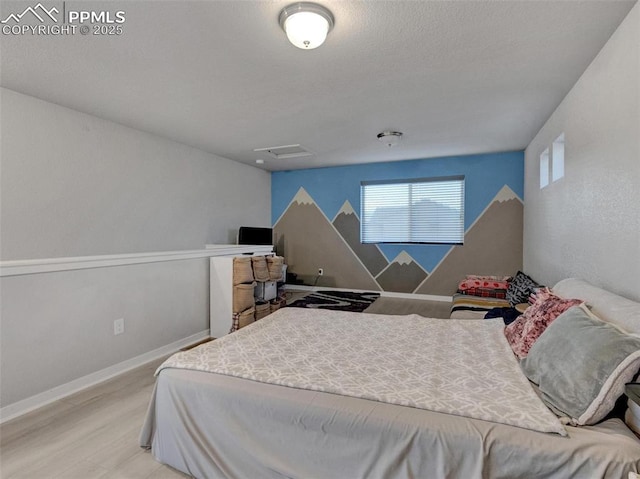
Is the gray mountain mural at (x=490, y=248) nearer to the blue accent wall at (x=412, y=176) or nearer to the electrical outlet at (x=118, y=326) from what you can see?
the blue accent wall at (x=412, y=176)

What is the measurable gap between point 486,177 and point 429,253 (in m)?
1.46

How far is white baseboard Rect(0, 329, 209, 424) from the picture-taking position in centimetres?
227

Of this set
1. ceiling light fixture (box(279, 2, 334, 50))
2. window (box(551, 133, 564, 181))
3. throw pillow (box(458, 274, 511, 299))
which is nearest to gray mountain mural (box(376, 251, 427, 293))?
throw pillow (box(458, 274, 511, 299))

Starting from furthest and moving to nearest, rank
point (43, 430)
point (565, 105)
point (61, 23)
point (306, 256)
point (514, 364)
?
point (306, 256), point (565, 105), point (43, 430), point (61, 23), point (514, 364)

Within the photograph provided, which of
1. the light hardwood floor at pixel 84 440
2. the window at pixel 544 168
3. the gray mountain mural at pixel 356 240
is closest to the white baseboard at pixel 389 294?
the gray mountain mural at pixel 356 240

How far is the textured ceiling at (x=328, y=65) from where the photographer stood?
1.77m

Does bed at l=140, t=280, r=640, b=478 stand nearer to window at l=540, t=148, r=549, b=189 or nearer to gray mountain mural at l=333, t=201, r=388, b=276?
window at l=540, t=148, r=549, b=189

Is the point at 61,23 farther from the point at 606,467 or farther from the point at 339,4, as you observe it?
the point at 606,467

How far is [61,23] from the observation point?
1.85 m

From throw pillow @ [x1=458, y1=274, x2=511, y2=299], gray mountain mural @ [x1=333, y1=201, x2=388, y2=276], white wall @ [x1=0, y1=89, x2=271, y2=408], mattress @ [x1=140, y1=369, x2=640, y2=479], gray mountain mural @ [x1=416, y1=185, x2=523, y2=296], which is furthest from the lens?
gray mountain mural @ [x1=333, y1=201, x2=388, y2=276]

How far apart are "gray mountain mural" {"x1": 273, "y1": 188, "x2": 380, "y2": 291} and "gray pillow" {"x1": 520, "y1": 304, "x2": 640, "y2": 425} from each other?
4250 millimetres

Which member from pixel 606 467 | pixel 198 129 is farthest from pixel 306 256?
pixel 606 467

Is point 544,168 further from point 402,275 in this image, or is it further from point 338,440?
point 338,440

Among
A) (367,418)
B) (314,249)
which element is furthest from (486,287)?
(367,418)
